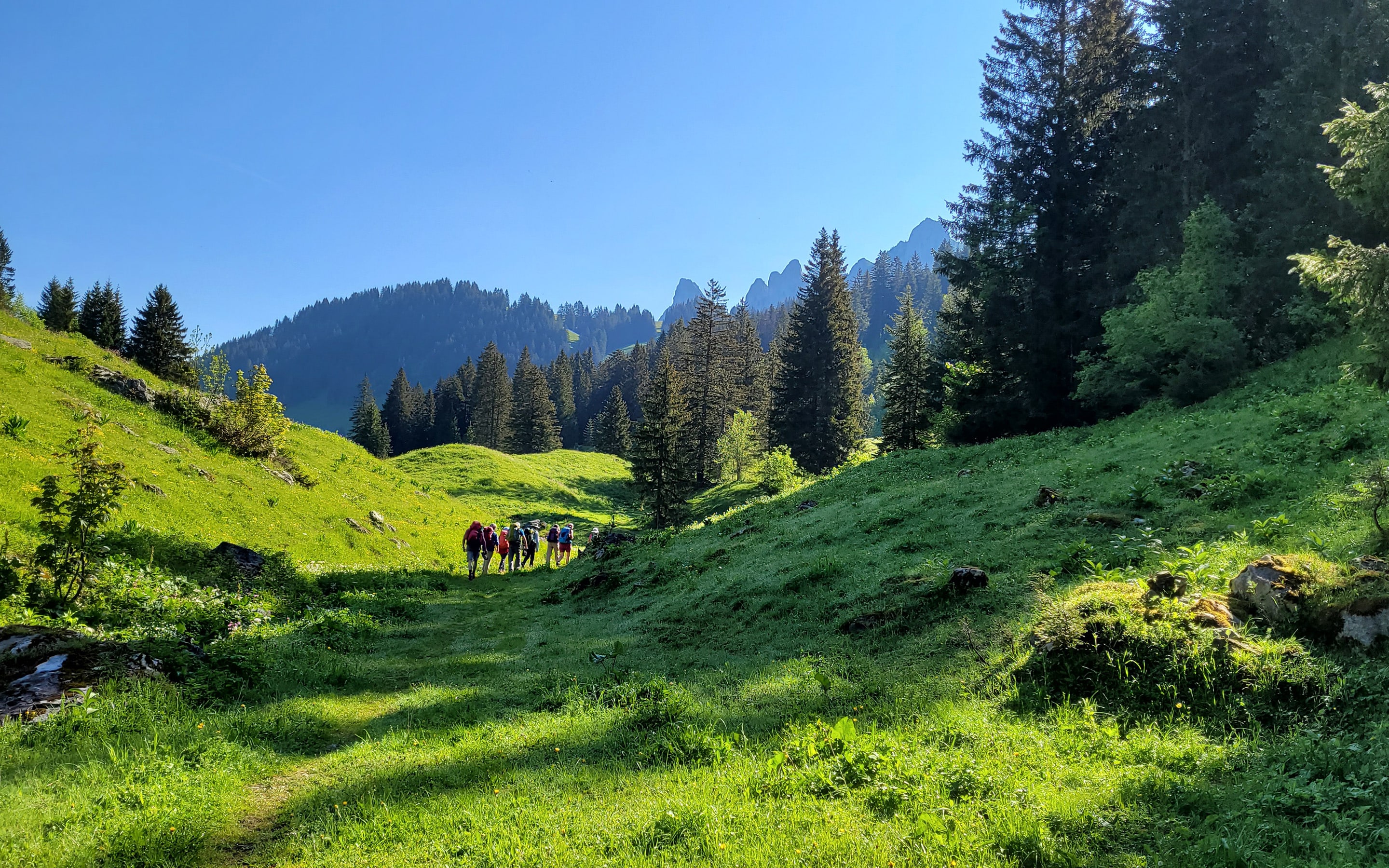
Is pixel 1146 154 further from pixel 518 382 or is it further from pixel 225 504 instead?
pixel 518 382

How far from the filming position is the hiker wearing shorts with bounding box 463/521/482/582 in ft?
75.0

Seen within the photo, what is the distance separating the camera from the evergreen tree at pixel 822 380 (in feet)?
177

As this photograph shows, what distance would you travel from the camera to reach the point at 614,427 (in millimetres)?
96688

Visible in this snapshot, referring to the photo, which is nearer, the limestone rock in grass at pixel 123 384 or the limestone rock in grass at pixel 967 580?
the limestone rock in grass at pixel 967 580

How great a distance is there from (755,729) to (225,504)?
756 inches

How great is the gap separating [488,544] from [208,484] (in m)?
9.14

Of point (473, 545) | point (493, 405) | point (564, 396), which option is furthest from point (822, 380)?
point (564, 396)

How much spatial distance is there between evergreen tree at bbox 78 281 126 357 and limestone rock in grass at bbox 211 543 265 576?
5520 centimetres

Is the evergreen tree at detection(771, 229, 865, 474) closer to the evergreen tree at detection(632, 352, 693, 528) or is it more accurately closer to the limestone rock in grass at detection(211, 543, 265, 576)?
the evergreen tree at detection(632, 352, 693, 528)

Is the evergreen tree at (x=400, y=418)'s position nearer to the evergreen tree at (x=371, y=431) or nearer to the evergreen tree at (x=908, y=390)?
the evergreen tree at (x=371, y=431)

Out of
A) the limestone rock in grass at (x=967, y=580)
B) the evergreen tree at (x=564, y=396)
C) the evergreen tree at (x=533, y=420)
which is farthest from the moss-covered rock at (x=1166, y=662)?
the evergreen tree at (x=564, y=396)

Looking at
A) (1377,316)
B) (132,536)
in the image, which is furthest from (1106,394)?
(132,536)

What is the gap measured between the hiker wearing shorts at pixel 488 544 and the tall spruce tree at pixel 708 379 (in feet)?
118

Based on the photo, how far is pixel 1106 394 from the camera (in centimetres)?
2705
